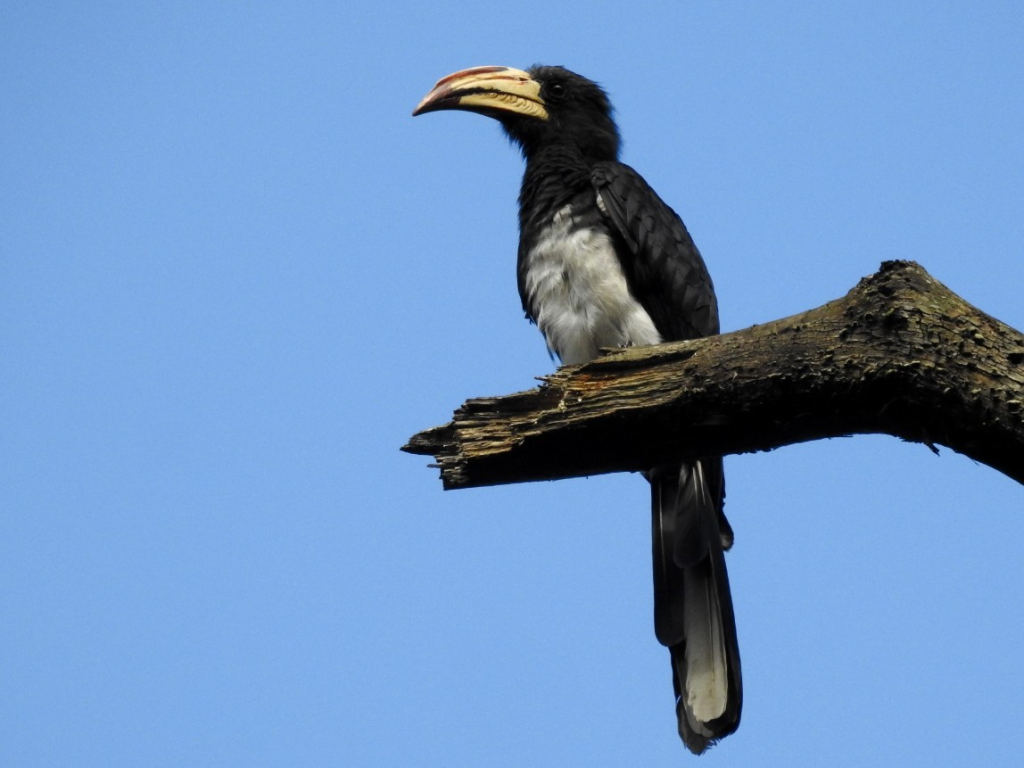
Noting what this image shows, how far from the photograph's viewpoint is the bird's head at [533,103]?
19.5ft

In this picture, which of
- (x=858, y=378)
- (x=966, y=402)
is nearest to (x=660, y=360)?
(x=858, y=378)

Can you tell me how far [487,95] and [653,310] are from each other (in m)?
1.70

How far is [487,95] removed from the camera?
19.9ft

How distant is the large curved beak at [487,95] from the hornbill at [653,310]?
299 mm

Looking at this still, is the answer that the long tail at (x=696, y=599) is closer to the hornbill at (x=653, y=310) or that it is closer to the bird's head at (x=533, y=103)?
the hornbill at (x=653, y=310)

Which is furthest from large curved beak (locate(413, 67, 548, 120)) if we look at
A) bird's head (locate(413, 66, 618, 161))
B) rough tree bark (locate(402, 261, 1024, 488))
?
rough tree bark (locate(402, 261, 1024, 488))

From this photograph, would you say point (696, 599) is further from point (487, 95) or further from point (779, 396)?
point (487, 95)

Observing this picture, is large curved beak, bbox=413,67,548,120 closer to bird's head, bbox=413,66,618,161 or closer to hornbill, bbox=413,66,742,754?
bird's head, bbox=413,66,618,161

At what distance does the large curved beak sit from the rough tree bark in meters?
2.90

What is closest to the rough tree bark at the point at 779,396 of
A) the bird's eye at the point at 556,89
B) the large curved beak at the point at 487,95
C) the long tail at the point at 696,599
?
the long tail at the point at 696,599

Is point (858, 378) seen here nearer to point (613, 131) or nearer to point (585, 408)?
point (585, 408)

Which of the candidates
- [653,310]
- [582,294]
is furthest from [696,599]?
[582,294]

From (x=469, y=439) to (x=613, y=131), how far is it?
3.14m

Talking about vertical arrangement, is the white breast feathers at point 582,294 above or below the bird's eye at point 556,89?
below
